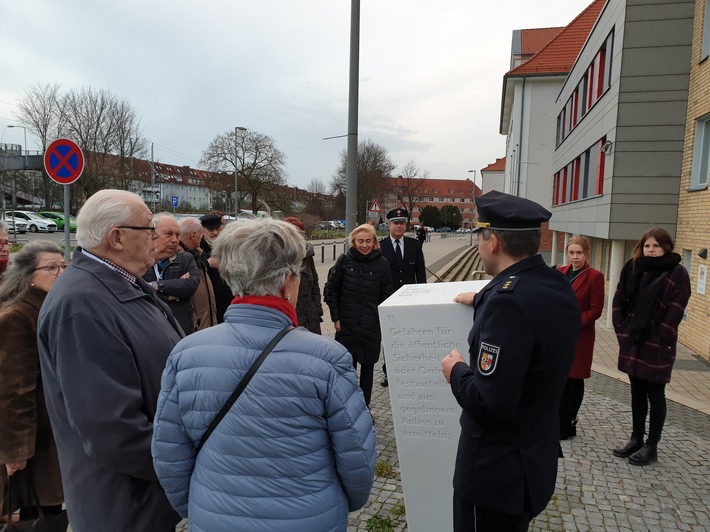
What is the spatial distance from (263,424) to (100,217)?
1.23 metres

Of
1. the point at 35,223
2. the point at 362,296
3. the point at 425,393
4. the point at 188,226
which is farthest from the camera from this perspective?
Result: the point at 35,223

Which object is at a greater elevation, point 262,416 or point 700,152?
point 700,152

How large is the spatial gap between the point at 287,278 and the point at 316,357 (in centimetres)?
29

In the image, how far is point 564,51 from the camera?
3262 cm

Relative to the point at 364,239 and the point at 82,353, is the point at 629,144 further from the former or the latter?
the point at 82,353

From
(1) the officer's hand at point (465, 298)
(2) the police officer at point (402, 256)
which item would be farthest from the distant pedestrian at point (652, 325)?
(2) the police officer at point (402, 256)

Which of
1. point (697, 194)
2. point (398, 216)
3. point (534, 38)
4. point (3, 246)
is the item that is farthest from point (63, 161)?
point (534, 38)

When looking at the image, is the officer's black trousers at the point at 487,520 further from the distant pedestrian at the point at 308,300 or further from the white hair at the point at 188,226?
the white hair at the point at 188,226

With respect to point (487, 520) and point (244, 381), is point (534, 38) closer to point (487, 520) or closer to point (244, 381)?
point (487, 520)

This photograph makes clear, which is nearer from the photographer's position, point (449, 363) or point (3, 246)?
point (449, 363)

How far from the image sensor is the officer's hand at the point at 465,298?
8.11 feet

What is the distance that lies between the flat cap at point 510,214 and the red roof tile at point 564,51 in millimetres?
33716

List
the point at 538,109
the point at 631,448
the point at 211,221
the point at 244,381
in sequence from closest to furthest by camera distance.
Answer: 1. the point at 244,381
2. the point at 631,448
3. the point at 211,221
4. the point at 538,109

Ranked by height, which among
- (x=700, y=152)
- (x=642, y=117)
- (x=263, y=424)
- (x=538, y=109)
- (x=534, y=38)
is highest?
(x=534, y=38)
